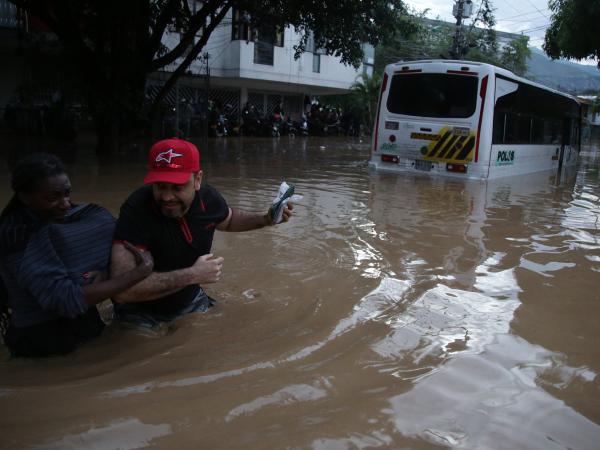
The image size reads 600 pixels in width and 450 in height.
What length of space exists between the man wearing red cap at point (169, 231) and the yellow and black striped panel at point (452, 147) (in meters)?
8.62

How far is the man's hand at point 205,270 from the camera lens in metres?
3.01

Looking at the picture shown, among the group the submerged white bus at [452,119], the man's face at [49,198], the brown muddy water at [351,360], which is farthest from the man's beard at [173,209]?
the submerged white bus at [452,119]

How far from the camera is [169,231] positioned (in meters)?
3.23

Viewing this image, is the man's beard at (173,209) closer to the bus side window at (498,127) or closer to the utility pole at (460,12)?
the bus side window at (498,127)

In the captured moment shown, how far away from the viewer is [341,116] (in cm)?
3434

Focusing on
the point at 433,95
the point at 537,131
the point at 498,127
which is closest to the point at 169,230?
the point at 433,95

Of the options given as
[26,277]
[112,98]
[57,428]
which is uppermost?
[112,98]

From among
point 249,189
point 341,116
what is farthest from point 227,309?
point 341,116

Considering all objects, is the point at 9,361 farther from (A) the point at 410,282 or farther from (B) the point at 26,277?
(A) the point at 410,282

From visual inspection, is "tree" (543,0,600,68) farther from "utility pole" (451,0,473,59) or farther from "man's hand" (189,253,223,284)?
"man's hand" (189,253,223,284)

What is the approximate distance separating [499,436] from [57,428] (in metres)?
A: 1.89

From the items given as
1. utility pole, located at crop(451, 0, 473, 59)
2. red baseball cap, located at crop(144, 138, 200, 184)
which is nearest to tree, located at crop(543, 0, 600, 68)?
utility pole, located at crop(451, 0, 473, 59)

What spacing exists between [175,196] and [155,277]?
0.44 metres

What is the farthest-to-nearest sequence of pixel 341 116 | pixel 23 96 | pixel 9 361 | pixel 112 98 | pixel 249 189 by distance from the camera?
pixel 341 116 < pixel 23 96 < pixel 112 98 < pixel 249 189 < pixel 9 361
